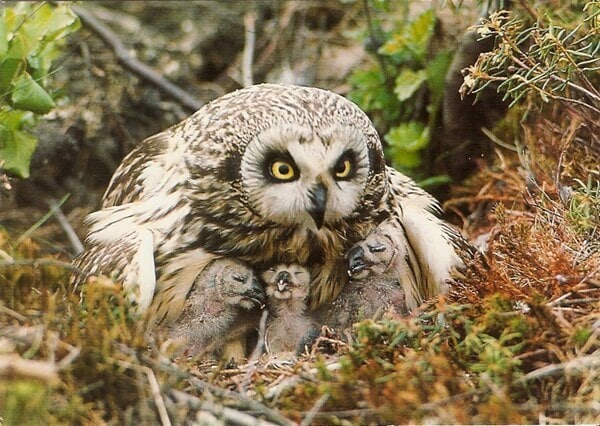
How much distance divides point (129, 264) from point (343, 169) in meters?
0.67

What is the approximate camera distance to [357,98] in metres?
3.88

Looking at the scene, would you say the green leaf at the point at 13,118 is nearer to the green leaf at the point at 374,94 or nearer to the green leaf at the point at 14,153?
the green leaf at the point at 14,153

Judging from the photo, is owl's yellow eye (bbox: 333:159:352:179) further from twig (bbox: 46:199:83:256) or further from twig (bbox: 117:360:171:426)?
twig (bbox: 46:199:83:256)

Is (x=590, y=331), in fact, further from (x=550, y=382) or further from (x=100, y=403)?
(x=100, y=403)

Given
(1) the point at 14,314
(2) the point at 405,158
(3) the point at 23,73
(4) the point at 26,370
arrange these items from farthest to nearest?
(2) the point at 405,158, (3) the point at 23,73, (1) the point at 14,314, (4) the point at 26,370

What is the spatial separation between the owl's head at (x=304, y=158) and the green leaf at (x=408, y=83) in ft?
3.30

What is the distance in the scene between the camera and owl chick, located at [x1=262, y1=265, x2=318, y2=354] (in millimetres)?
2717

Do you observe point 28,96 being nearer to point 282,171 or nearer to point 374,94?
point 282,171

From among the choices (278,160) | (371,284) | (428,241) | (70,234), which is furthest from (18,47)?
(428,241)

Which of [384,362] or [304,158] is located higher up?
[304,158]

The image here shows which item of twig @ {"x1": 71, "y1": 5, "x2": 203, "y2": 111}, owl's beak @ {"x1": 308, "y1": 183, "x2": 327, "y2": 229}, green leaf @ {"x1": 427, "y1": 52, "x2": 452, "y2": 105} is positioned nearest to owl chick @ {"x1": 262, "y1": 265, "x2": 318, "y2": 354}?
owl's beak @ {"x1": 308, "y1": 183, "x2": 327, "y2": 229}

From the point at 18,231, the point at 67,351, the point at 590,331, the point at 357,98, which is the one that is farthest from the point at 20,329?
the point at 357,98

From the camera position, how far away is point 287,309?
2764mm

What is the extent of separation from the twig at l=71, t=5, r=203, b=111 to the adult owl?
1.34 meters
